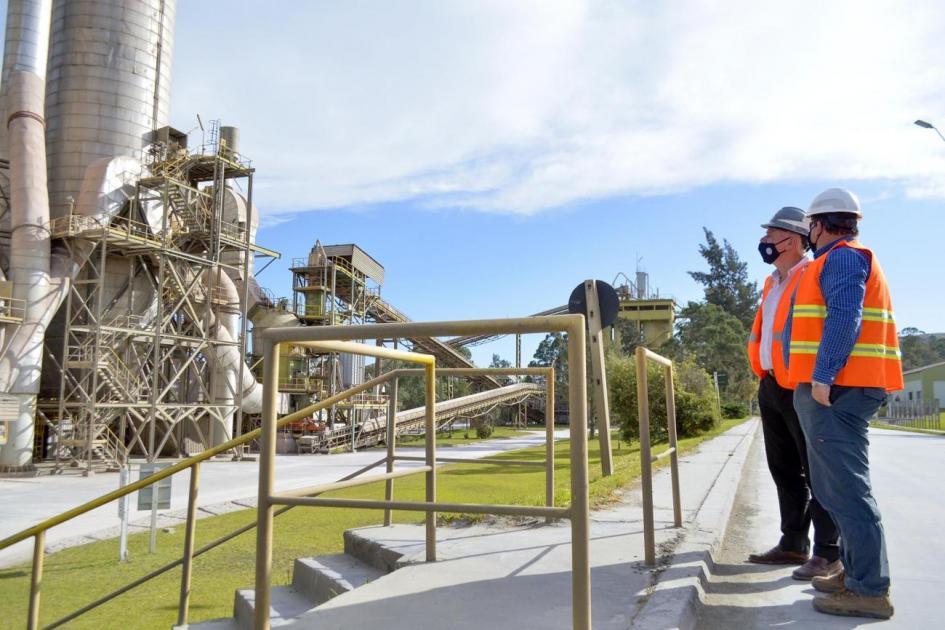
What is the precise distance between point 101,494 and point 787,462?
49.1ft

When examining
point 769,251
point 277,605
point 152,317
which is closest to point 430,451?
point 277,605

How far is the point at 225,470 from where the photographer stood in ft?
66.9

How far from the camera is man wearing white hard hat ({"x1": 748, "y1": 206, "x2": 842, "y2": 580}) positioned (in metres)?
3.89

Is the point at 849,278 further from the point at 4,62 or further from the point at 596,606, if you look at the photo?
the point at 4,62

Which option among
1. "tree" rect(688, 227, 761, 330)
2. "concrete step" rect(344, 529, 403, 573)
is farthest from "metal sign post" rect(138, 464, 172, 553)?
"tree" rect(688, 227, 761, 330)

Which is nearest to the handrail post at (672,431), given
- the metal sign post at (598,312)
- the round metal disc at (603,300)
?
the metal sign post at (598,312)

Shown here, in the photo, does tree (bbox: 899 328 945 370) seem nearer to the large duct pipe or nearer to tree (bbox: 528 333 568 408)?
tree (bbox: 528 333 568 408)

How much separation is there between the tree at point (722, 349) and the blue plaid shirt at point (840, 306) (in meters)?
41.4

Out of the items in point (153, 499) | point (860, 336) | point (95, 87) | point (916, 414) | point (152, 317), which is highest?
point (95, 87)

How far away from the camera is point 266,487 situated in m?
2.45

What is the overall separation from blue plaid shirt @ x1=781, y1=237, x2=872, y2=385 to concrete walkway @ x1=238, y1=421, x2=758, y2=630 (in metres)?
1.26

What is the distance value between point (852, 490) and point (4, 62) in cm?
2724

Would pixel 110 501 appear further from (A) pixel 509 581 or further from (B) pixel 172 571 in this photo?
(B) pixel 172 571

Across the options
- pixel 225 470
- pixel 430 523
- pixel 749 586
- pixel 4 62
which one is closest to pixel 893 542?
pixel 749 586
